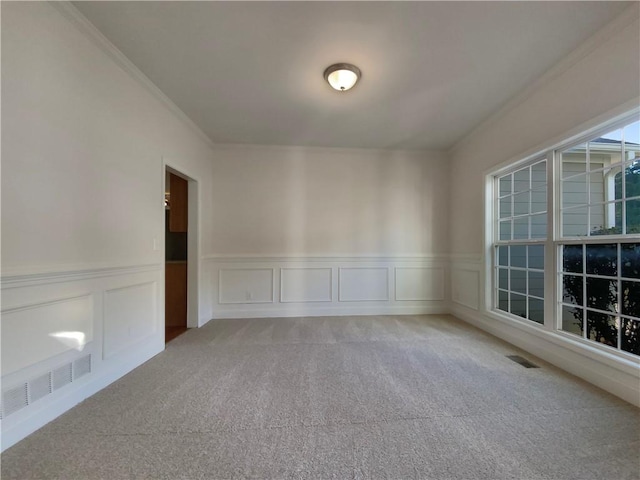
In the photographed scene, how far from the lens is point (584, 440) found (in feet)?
4.70

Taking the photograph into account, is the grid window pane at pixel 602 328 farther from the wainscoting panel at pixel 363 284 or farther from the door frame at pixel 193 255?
the door frame at pixel 193 255

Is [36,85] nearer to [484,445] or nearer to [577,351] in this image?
[484,445]

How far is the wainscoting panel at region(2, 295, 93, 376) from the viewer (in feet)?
4.58

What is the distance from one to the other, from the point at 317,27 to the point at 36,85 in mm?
1771

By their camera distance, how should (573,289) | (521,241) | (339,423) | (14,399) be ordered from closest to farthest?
(14,399)
(339,423)
(573,289)
(521,241)

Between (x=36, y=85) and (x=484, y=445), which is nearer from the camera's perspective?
Result: (x=484, y=445)

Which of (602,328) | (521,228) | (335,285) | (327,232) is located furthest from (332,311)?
(602,328)

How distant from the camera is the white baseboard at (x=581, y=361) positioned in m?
1.78

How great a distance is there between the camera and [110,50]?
200cm

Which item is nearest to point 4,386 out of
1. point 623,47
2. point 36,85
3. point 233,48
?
point 36,85

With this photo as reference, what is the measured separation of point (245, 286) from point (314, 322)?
1.20 metres

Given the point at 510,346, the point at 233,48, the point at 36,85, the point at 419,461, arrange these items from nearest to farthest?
1. the point at 419,461
2. the point at 36,85
3. the point at 233,48
4. the point at 510,346

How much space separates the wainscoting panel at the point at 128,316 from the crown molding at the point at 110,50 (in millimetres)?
1850

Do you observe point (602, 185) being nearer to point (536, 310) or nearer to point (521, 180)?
point (521, 180)
